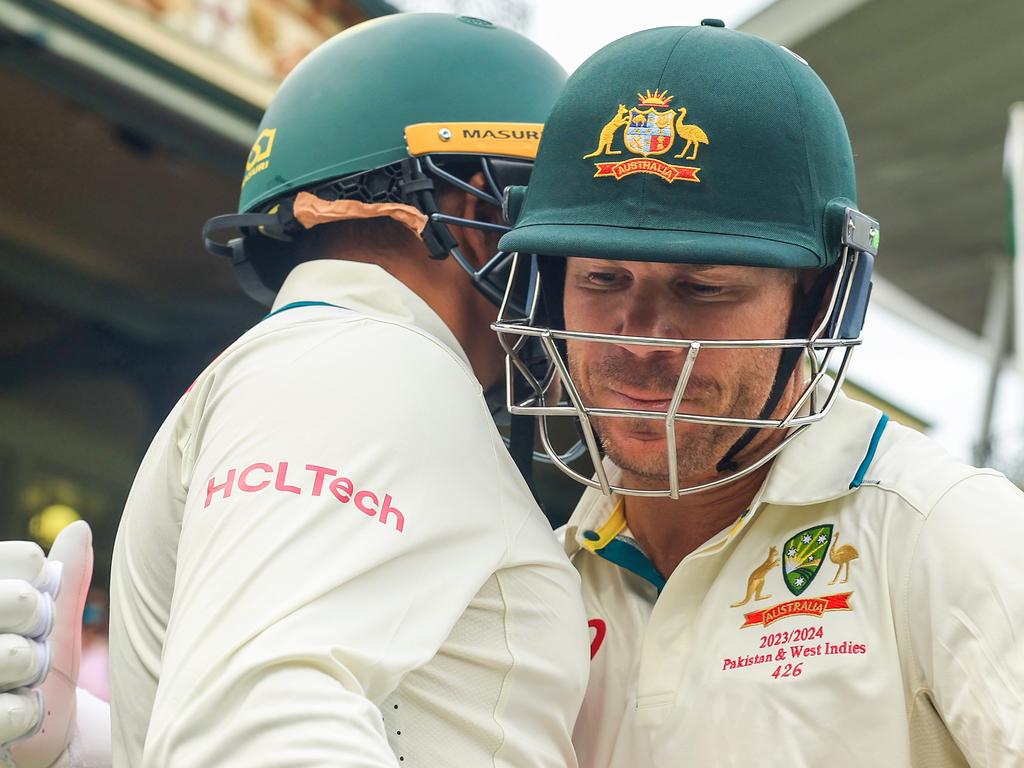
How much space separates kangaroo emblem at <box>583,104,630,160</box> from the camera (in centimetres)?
193

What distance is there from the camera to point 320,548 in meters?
1.34

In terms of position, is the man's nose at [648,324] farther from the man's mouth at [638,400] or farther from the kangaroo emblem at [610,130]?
the kangaroo emblem at [610,130]

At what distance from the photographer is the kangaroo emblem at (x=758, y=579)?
74.8 inches

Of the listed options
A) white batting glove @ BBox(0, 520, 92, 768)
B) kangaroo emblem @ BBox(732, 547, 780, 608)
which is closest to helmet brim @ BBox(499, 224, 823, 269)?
kangaroo emblem @ BBox(732, 547, 780, 608)

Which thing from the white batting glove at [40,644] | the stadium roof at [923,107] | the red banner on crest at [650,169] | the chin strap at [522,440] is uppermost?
the stadium roof at [923,107]

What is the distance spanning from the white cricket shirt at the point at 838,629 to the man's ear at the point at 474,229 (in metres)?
0.64

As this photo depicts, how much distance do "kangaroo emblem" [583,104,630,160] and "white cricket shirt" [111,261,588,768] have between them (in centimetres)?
39

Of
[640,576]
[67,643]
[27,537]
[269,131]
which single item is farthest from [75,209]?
[640,576]

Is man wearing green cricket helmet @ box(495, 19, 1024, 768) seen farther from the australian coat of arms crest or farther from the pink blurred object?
the pink blurred object

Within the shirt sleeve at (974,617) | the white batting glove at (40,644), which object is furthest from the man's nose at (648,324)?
the white batting glove at (40,644)

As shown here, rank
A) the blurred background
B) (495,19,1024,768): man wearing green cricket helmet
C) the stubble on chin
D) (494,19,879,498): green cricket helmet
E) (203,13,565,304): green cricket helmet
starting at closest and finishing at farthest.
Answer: (495,19,1024,768): man wearing green cricket helmet, (494,19,879,498): green cricket helmet, the stubble on chin, (203,13,565,304): green cricket helmet, the blurred background

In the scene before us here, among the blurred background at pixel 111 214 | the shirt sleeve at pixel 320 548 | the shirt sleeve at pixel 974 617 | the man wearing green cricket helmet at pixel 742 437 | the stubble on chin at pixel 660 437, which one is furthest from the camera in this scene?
A: the blurred background at pixel 111 214

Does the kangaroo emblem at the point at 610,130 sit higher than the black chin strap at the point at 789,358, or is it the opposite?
the kangaroo emblem at the point at 610,130

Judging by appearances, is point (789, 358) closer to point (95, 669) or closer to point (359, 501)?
point (359, 501)
